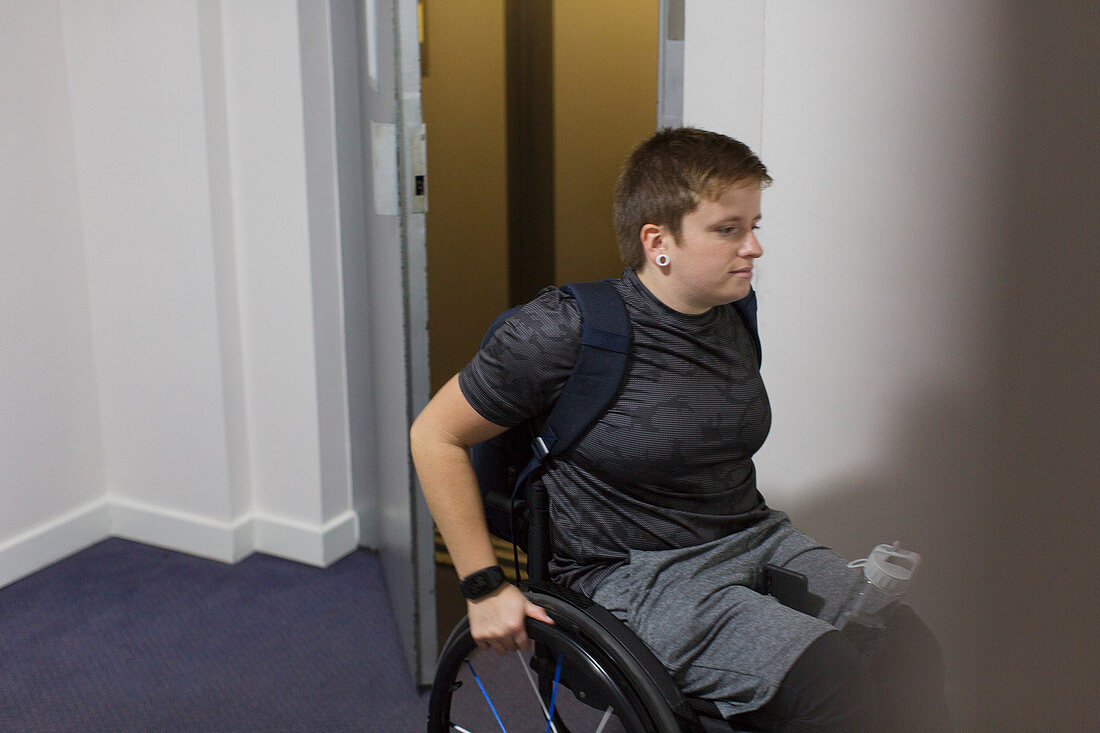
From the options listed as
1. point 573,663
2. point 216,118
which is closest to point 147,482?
Answer: point 216,118

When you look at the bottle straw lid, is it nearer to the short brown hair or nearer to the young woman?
the young woman

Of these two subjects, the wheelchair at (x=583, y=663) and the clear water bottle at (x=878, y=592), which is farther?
the clear water bottle at (x=878, y=592)

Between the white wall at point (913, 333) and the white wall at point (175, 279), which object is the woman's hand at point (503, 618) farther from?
the white wall at point (175, 279)

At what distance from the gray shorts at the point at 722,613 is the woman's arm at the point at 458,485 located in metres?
0.15

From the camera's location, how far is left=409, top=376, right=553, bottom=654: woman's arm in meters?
1.17

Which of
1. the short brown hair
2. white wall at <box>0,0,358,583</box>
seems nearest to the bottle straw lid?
the short brown hair

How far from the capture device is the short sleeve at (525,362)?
3.78ft

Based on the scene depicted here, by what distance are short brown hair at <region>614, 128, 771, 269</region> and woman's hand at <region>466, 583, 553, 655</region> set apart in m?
0.47

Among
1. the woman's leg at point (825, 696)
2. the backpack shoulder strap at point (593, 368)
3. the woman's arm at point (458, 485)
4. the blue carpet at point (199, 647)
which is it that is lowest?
the blue carpet at point (199, 647)

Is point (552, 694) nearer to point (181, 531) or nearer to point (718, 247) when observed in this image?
point (718, 247)

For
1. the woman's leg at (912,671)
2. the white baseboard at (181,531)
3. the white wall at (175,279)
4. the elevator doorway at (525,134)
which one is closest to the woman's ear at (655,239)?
the woman's leg at (912,671)

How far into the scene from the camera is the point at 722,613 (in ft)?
3.67

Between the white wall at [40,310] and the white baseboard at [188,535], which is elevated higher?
the white wall at [40,310]

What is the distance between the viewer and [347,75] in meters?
2.33
